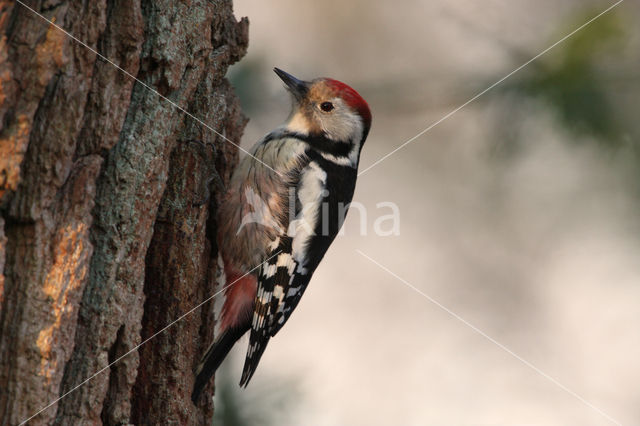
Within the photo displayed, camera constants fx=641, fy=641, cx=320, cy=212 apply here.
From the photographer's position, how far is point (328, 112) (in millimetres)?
2773

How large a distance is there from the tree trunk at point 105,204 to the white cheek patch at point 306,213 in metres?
0.45

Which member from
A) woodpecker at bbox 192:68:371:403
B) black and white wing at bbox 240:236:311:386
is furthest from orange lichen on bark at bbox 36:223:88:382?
black and white wing at bbox 240:236:311:386

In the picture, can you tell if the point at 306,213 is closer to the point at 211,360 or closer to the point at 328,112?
the point at 328,112

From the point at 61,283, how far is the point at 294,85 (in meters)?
1.48

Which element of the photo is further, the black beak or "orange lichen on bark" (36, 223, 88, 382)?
Result: the black beak

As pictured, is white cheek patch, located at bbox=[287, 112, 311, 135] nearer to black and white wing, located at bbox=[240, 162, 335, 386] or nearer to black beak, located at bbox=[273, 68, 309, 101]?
black beak, located at bbox=[273, 68, 309, 101]

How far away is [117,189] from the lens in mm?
1647


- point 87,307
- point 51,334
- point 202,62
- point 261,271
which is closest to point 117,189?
point 87,307

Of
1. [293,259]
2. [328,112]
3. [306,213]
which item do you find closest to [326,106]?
[328,112]

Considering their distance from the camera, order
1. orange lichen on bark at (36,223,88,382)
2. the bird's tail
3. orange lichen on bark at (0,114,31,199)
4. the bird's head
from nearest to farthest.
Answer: orange lichen on bark at (0,114,31,199)
orange lichen on bark at (36,223,88,382)
the bird's tail
the bird's head

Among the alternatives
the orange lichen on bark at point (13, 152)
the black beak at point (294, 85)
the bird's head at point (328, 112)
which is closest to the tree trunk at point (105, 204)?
the orange lichen on bark at point (13, 152)

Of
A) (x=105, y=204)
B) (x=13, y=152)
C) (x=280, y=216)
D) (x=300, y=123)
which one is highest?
(x=13, y=152)

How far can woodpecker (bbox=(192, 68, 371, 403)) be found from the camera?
96.7 inches

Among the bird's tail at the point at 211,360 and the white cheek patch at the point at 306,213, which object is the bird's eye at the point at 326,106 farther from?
the bird's tail at the point at 211,360
